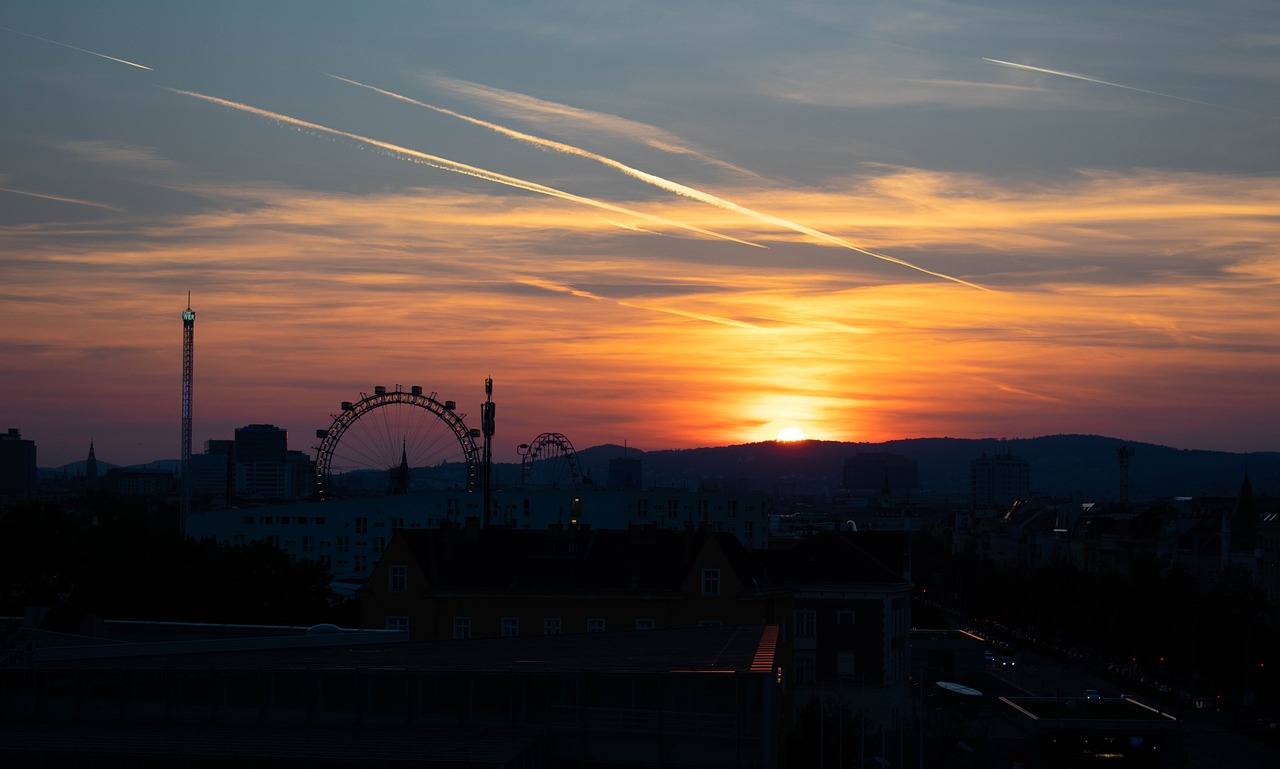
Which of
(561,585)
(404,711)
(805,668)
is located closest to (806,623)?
(805,668)

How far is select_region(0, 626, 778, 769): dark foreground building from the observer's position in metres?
32.0

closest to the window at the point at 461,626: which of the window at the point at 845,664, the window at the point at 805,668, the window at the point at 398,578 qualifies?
the window at the point at 398,578

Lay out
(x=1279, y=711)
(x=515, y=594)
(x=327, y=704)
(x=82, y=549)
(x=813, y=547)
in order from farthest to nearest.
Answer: (x=82, y=549) → (x=1279, y=711) → (x=813, y=547) → (x=515, y=594) → (x=327, y=704)

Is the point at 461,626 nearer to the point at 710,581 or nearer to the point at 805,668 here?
the point at 710,581

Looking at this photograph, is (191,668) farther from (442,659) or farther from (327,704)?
(442,659)

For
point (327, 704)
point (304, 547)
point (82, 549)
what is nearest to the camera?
point (327, 704)

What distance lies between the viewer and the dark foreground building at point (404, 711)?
32031 millimetres

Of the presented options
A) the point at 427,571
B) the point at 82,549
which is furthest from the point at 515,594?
the point at 82,549

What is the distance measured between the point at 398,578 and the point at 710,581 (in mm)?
15067

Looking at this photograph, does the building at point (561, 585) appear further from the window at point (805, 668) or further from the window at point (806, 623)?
the window at point (805, 668)

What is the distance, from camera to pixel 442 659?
37812 mm

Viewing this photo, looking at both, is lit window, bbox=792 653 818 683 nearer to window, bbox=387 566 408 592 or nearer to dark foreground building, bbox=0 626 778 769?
window, bbox=387 566 408 592

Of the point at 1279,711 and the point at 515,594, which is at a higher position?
the point at 515,594

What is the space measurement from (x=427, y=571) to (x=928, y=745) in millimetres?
25119
